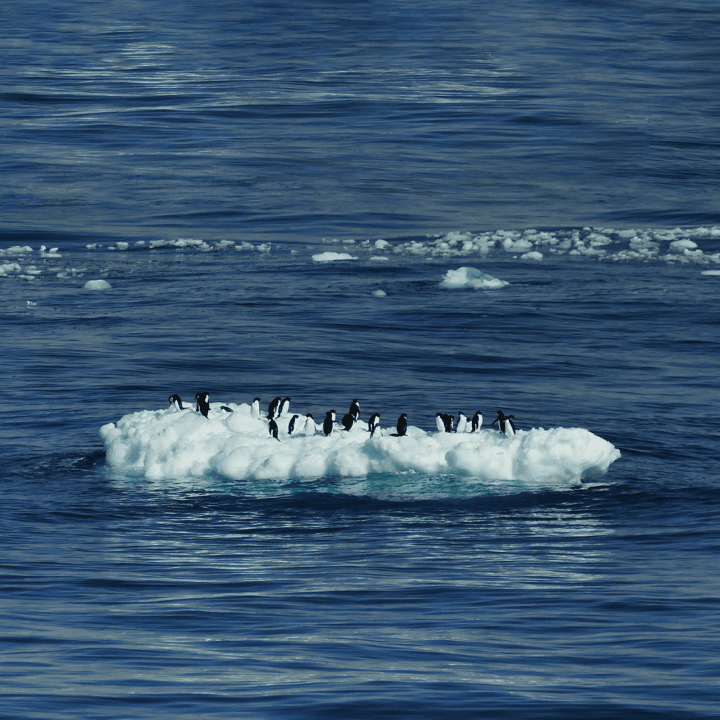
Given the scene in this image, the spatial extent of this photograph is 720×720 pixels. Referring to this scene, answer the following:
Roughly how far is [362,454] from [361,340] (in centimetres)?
1027

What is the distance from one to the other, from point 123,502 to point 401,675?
7542mm

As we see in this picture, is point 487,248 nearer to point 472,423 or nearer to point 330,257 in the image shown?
point 330,257

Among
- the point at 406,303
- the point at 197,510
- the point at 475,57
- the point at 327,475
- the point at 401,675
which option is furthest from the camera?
the point at 475,57

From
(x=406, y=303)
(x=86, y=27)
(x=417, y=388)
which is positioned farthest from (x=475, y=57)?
(x=417, y=388)

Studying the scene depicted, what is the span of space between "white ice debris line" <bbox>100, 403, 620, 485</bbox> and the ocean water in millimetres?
121

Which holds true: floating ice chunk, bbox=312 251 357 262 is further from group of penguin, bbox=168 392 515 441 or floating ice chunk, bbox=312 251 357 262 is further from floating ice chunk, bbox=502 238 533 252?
group of penguin, bbox=168 392 515 441

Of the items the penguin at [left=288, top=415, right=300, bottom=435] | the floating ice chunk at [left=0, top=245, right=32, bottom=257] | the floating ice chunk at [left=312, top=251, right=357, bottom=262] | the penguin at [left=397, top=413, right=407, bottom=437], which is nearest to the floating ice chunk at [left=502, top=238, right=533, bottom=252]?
the floating ice chunk at [left=312, top=251, right=357, bottom=262]

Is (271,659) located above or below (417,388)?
above

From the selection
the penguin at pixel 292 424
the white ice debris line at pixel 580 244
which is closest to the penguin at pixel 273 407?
the penguin at pixel 292 424

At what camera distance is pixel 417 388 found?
23.0 m

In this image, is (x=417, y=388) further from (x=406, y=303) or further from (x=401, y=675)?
(x=401, y=675)

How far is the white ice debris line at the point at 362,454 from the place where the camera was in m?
16.5

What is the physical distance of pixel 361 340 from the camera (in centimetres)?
2694

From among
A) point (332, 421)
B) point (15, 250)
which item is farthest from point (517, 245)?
point (332, 421)
